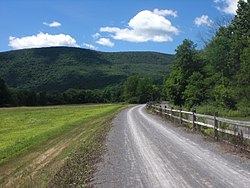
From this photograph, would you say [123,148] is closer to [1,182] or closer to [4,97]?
[1,182]

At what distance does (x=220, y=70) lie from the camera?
5750cm

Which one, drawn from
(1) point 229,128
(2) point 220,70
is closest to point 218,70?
(2) point 220,70

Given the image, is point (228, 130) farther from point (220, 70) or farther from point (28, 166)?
point (220, 70)

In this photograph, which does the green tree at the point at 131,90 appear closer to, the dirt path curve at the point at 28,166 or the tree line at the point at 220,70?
the tree line at the point at 220,70

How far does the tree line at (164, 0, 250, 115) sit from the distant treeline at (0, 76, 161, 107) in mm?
64727

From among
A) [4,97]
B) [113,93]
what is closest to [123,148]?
[4,97]

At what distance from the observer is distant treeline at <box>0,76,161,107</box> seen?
413ft

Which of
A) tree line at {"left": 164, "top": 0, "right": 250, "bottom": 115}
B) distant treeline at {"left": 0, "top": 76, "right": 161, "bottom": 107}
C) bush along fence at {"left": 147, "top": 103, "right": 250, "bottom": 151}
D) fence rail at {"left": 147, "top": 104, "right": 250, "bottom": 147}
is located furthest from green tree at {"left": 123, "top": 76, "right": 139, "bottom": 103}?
fence rail at {"left": 147, "top": 104, "right": 250, "bottom": 147}

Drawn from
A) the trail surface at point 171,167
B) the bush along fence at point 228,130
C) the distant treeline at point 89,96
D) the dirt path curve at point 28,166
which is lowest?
the dirt path curve at point 28,166

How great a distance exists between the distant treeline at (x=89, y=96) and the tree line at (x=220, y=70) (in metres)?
64.7

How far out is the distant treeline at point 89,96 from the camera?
125969mm

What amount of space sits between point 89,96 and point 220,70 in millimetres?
120510

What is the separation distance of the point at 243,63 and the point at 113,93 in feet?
473

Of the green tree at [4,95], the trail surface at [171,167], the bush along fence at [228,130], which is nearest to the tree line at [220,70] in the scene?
the bush along fence at [228,130]
